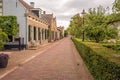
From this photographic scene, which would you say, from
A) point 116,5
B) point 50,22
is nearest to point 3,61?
point 116,5

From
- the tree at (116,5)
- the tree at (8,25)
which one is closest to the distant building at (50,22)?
the tree at (8,25)

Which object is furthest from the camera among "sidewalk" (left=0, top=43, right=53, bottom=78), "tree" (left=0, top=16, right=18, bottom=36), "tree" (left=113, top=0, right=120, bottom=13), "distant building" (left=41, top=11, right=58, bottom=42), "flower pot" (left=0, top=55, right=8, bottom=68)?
"distant building" (left=41, top=11, right=58, bottom=42)

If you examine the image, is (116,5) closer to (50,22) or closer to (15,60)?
(15,60)

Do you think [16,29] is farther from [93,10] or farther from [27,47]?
[93,10]

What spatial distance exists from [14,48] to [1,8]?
5.16 meters

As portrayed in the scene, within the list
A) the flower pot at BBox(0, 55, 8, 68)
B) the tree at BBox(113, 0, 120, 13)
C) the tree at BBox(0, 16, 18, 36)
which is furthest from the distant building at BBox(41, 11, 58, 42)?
the tree at BBox(113, 0, 120, 13)

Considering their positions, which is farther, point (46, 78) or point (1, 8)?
point (1, 8)

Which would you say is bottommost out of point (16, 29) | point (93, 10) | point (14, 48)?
point (14, 48)

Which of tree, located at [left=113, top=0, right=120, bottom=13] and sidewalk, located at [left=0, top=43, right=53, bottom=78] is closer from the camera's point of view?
tree, located at [left=113, top=0, right=120, bottom=13]

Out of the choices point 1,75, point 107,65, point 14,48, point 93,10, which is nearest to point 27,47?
point 14,48

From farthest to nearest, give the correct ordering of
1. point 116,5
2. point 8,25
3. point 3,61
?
1. point 8,25
2. point 3,61
3. point 116,5

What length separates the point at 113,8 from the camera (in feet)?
29.5

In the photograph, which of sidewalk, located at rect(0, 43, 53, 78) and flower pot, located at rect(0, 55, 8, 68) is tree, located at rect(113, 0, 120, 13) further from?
flower pot, located at rect(0, 55, 8, 68)

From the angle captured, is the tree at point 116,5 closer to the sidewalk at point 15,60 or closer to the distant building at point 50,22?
the sidewalk at point 15,60
